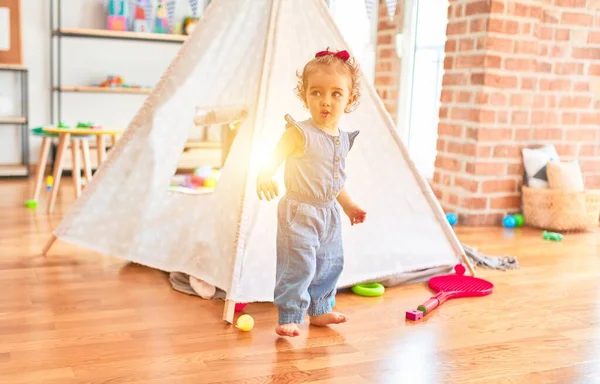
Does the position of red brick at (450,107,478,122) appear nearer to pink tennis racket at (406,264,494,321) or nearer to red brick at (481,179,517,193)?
red brick at (481,179,517,193)

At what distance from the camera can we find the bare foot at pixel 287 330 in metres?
1.87

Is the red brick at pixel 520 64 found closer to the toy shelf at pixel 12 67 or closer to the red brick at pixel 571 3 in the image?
the red brick at pixel 571 3

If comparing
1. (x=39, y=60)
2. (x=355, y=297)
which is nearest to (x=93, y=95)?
(x=39, y=60)

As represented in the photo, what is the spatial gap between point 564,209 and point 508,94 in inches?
26.0

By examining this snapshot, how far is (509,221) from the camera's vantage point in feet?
11.9

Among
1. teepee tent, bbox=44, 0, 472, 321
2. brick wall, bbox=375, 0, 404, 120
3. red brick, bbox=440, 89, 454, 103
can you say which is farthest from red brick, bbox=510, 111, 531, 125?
teepee tent, bbox=44, 0, 472, 321

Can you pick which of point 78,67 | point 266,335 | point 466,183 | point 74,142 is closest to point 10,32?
point 78,67

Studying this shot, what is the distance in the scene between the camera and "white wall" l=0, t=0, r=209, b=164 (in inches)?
200

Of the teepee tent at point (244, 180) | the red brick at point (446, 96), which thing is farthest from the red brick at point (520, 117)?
the teepee tent at point (244, 180)

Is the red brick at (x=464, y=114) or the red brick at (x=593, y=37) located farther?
the red brick at (x=593, y=37)

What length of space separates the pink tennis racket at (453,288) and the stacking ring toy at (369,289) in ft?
0.62

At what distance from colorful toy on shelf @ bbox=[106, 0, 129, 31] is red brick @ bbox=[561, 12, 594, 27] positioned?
10.4ft

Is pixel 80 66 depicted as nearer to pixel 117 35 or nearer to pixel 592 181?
pixel 117 35

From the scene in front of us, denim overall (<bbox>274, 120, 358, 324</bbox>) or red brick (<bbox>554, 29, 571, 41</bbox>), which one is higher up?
red brick (<bbox>554, 29, 571, 41</bbox>)
